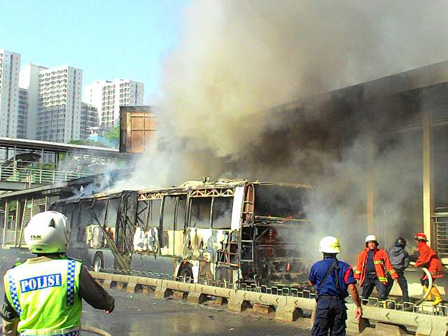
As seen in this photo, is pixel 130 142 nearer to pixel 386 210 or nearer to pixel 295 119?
pixel 295 119

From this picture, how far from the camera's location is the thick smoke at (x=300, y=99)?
13.5m

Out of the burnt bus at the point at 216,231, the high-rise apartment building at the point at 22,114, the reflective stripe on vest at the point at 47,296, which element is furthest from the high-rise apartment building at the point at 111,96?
the reflective stripe on vest at the point at 47,296

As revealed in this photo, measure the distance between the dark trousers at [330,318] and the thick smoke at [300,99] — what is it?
6658 millimetres

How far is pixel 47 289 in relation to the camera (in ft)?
8.68

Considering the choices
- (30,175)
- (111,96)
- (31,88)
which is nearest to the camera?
(30,175)

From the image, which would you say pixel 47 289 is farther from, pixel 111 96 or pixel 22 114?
pixel 111 96

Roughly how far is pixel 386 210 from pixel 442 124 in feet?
9.56

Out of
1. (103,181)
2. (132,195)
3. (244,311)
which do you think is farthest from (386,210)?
(103,181)

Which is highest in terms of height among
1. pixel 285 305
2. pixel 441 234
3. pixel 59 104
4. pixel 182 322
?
pixel 59 104

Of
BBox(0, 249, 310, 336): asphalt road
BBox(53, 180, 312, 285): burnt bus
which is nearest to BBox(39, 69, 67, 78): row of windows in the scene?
BBox(53, 180, 312, 285): burnt bus

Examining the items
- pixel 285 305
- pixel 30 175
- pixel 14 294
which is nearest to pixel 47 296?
pixel 14 294

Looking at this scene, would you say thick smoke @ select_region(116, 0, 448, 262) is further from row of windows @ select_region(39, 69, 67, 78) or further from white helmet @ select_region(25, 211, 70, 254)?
row of windows @ select_region(39, 69, 67, 78)

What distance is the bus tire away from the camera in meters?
12.4

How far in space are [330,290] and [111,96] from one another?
99.1m
